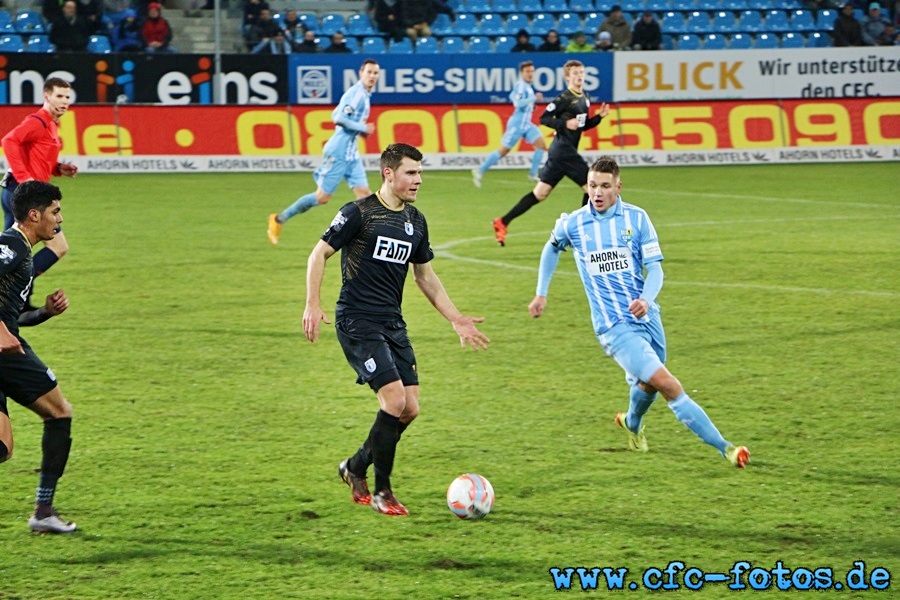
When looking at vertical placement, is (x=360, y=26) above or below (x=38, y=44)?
above

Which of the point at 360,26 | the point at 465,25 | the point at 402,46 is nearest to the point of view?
the point at 402,46

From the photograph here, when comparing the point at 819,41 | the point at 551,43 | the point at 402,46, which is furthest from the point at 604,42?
the point at 819,41

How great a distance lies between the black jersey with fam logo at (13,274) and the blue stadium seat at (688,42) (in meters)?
27.5

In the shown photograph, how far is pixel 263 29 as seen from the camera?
2919cm

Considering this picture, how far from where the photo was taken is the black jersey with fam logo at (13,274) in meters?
6.05

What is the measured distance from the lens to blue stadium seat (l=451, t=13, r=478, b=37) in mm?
31969

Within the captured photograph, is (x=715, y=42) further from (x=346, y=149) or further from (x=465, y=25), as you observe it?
(x=346, y=149)

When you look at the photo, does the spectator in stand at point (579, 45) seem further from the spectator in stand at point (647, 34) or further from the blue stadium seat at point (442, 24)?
the blue stadium seat at point (442, 24)

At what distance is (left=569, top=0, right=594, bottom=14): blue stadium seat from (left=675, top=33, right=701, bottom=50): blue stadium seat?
265 centimetres

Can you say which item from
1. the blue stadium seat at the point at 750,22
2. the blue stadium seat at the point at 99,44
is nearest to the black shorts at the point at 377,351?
the blue stadium seat at the point at 99,44

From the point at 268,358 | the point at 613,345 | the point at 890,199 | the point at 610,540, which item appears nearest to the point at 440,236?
the point at 268,358

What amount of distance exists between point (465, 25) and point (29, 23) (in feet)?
34.9

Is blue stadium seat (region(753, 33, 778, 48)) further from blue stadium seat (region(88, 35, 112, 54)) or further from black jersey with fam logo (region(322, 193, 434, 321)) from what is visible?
black jersey with fam logo (region(322, 193, 434, 321))

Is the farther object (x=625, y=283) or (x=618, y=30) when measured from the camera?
(x=618, y=30)
